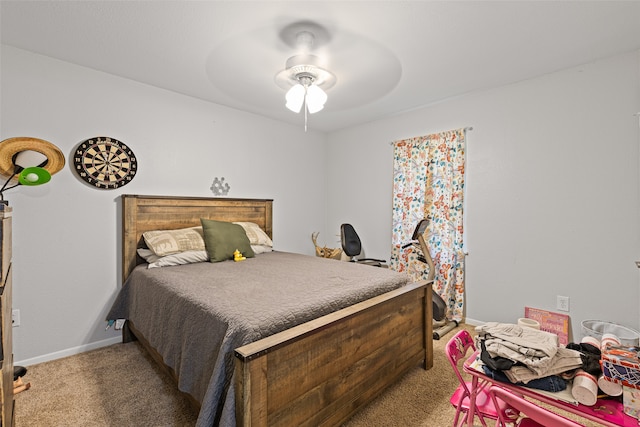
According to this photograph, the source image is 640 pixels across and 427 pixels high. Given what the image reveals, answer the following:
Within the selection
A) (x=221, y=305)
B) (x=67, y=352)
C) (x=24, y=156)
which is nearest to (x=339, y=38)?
(x=221, y=305)

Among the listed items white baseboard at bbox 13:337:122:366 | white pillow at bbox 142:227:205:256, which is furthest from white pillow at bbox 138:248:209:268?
white baseboard at bbox 13:337:122:366

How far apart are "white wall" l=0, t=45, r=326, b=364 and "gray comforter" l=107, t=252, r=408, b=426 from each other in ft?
1.09

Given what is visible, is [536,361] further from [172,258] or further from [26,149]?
[26,149]

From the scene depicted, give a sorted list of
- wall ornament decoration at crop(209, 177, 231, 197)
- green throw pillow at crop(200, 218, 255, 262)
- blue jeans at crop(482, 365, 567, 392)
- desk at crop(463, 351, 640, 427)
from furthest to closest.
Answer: wall ornament decoration at crop(209, 177, 231, 197) < green throw pillow at crop(200, 218, 255, 262) < blue jeans at crop(482, 365, 567, 392) < desk at crop(463, 351, 640, 427)

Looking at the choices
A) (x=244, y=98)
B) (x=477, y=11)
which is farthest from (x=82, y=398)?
(x=477, y=11)

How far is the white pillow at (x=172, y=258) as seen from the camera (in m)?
2.53

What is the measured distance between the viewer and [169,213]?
2.95 metres

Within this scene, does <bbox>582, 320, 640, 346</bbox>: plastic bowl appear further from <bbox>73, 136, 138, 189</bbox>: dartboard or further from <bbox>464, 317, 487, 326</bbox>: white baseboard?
<bbox>73, 136, 138, 189</bbox>: dartboard

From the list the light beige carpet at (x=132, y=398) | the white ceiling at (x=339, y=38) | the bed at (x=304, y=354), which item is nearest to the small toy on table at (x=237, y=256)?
the bed at (x=304, y=354)

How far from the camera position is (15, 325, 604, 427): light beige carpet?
5.54 ft

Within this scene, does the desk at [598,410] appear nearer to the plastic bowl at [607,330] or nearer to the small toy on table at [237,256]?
the plastic bowl at [607,330]

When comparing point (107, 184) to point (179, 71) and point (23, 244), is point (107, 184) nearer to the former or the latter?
point (23, 244)

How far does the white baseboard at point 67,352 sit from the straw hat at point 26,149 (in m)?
1.44

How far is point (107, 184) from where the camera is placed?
8.56 feet
